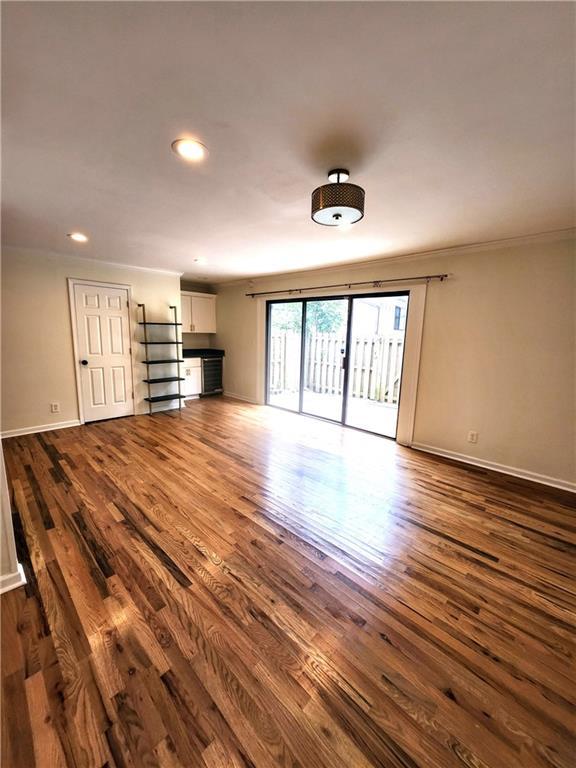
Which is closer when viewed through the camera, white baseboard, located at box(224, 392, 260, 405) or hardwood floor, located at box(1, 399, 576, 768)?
hardwood floor, located at box(1, 399, 576, 768)

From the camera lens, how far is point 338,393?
487cm

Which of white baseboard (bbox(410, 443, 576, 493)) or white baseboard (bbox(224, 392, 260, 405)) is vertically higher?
white baseboard (bbox(224, 392, 260, 405))

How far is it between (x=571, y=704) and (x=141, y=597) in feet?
6.37

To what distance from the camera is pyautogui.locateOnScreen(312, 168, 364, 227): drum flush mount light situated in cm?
164

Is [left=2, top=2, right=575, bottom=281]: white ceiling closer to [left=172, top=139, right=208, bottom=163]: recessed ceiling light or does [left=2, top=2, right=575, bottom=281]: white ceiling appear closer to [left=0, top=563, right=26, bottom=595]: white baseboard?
[left=172, top=139, right=208, bottom=163]: recessed ceiling light

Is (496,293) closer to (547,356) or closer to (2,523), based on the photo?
(547,356)

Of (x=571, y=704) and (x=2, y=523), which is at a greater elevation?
(x=2, y=523)

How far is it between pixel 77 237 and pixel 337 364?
11.8 feet

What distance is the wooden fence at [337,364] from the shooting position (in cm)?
421

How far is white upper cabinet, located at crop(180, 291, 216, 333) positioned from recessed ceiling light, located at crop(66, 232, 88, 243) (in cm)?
244

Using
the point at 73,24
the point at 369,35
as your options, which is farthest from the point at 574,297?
the point at 73,24

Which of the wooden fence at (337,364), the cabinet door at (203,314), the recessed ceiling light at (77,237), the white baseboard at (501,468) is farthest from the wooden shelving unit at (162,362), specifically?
the white baseboard at (501,468)

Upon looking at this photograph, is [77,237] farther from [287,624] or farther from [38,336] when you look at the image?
[287,624]

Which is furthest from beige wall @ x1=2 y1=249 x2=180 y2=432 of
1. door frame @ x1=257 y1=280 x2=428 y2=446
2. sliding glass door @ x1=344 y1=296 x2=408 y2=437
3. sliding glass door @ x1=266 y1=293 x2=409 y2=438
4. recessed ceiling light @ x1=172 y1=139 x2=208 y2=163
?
door frame @ x1=257 y1=280 x2=428 y2=446
